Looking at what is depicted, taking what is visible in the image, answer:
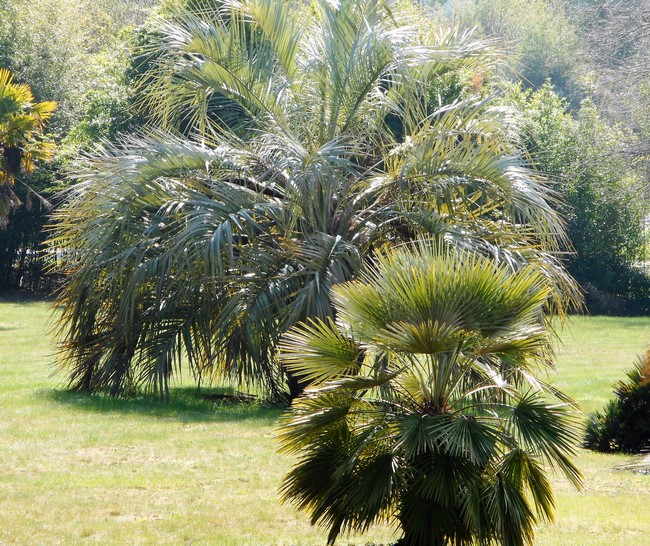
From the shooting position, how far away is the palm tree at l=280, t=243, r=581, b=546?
17.0 feet

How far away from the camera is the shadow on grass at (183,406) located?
10805 millimetres

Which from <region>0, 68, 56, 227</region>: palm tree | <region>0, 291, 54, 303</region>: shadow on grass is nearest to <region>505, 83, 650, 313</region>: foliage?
<region>0, 68, 56, 227</region>: palm tree

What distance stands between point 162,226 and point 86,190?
119 cm

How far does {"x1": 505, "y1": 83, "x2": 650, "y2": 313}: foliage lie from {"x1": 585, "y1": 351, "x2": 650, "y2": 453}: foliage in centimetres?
1809

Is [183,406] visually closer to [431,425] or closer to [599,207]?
[431,425]

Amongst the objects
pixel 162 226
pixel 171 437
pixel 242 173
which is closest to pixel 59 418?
pixel 171 437

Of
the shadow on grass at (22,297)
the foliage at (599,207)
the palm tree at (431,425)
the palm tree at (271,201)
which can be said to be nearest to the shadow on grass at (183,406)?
the palm tree at (271,201)

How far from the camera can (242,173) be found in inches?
436

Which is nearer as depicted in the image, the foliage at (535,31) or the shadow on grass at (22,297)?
the shadow on grass at (22,297)

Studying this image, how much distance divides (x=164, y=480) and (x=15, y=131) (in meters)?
14.4

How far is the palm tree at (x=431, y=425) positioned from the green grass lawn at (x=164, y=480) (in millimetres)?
1021

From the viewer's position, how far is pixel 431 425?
5.29m

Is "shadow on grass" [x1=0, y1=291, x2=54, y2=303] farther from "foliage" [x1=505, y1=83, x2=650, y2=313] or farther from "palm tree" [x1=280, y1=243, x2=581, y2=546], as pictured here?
"palm tree" [x1=280, y1=243, x2=581, y2=546]

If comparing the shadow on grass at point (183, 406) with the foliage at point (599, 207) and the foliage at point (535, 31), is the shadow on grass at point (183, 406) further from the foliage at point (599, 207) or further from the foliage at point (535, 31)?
the foliage at point (535, 31)
